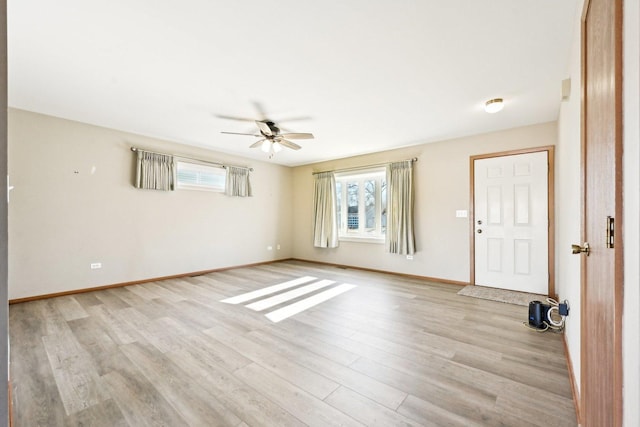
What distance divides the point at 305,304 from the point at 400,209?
8.54ft

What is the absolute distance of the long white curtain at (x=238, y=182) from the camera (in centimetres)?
568

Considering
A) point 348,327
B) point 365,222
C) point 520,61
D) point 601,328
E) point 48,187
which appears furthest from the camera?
point 365,222

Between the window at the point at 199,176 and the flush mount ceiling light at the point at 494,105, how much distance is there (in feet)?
15.3

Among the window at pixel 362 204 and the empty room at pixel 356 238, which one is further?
the window at pixel 362 204

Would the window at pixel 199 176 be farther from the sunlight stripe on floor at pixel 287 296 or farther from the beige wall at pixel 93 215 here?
the sunlight stripe on floor at pixel 287 296

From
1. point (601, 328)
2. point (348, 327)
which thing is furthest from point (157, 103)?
point (601, 328)

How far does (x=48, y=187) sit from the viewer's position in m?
3.69

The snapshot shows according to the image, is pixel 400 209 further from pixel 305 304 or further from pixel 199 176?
pixel 199 176

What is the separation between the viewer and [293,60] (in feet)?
7.89

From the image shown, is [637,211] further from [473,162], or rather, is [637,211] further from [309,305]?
[473,162]

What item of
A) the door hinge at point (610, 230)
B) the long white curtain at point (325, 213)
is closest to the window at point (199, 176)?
the long white curtain at point (325, 213)

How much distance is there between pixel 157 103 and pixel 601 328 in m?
4.18

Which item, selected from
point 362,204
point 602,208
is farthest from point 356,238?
point 602,208

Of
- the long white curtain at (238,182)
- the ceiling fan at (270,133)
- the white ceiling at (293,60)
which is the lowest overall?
the long white curtain at (238,182)
